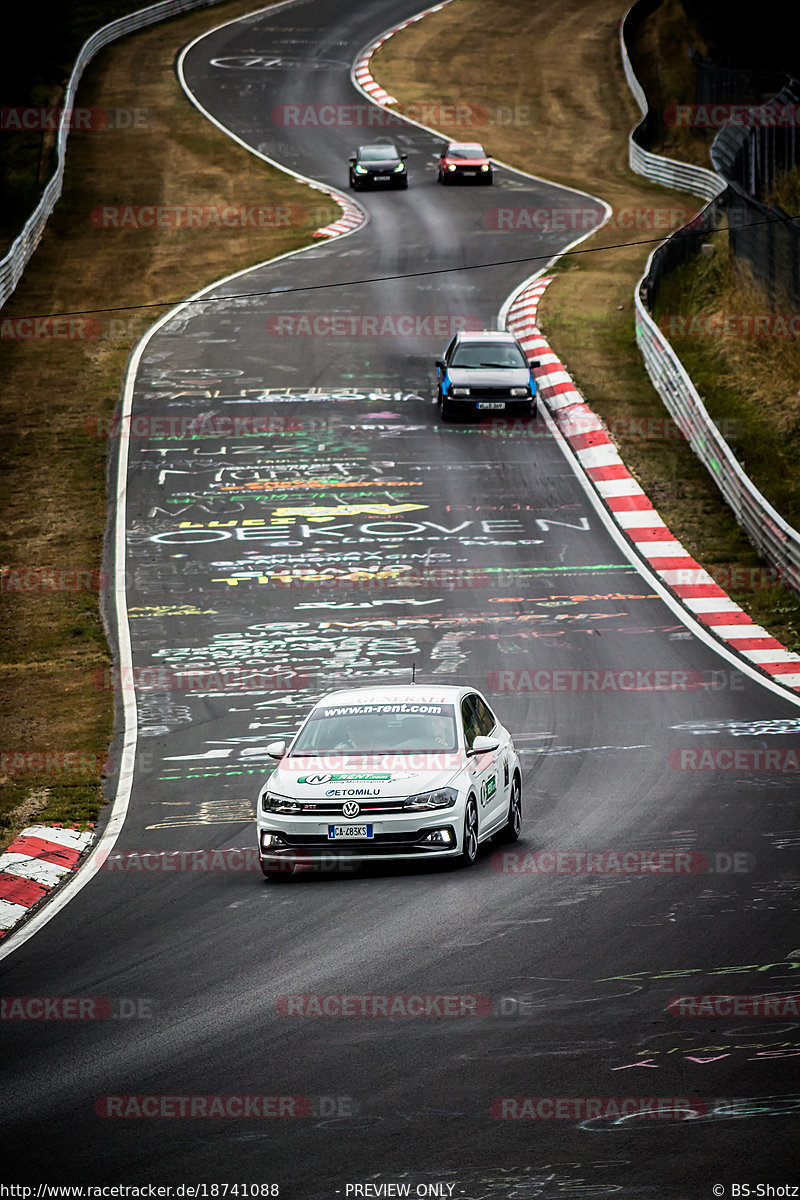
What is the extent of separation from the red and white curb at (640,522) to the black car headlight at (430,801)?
7721 millimetres

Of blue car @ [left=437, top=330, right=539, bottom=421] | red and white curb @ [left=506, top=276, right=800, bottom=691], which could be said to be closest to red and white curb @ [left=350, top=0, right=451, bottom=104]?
red and white curb @ [left=506, top=276, right=800, bottom=691]

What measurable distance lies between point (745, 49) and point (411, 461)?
40.8 meters

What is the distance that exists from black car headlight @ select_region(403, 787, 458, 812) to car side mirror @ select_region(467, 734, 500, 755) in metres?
0.62

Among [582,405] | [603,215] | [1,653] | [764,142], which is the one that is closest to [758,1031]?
[1,653]

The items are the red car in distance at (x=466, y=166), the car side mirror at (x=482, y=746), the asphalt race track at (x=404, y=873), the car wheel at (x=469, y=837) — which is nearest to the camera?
the asphalt race track at (x=404, y=873)

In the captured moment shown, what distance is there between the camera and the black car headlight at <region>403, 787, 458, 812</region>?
12211 millimetres

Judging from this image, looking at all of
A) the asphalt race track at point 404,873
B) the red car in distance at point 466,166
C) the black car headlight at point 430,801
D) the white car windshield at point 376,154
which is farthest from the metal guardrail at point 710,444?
the white car windshield at point 376,154

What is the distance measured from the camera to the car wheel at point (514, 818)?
527 inches

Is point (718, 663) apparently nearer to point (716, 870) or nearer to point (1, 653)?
point (716, 870)

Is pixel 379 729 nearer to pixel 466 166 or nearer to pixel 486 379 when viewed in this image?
pixel 486 379

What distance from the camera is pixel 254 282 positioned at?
137 ft

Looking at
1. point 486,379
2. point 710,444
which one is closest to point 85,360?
point 486,379

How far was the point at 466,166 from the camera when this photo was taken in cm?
5306

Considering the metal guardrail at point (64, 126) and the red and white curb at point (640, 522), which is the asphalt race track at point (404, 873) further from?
the metal guardrail at point (64, 126)
